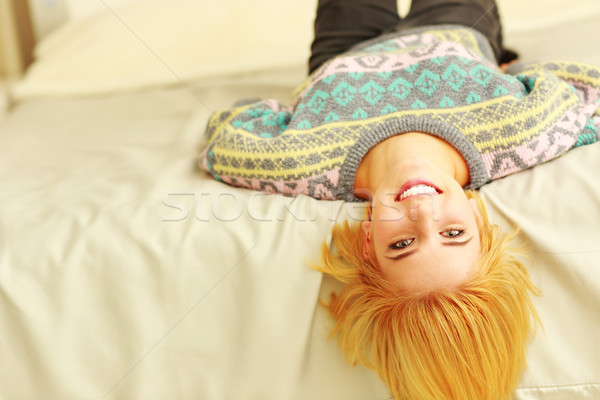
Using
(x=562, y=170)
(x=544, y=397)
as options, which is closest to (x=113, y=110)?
(x=562, y=170)

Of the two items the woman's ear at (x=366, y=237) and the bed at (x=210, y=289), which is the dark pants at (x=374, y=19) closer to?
the bed at (x=210, y=289)

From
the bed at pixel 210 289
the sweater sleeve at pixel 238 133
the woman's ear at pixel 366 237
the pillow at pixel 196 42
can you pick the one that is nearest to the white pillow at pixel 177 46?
the pillow at pixel 196 42

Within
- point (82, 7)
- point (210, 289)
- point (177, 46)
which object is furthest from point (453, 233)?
point (82, 7)

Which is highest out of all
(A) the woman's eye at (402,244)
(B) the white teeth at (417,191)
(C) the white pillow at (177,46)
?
(B) the white teeth at (417,191)

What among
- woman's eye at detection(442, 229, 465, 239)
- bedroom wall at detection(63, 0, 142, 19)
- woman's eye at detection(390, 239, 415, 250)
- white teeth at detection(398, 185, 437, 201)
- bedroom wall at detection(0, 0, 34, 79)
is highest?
white teeth at detection(398, 185, 437, 201)

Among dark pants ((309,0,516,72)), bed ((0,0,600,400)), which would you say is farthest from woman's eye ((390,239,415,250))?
dark pants ((309,0,516,72))

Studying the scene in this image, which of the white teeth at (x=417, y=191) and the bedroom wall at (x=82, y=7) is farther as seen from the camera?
the bedroom wall at (x=82, y=7)

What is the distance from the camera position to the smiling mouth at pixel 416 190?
34.3 inches

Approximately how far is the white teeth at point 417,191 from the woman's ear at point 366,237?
8 centimetres

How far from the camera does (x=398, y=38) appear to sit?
1.30m

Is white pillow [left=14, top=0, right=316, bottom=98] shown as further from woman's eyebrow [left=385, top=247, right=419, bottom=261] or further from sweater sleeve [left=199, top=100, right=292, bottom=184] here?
woman's eyebrow [left=385, top=247, right=419, bottom=261]

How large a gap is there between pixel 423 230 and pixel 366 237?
118 mm

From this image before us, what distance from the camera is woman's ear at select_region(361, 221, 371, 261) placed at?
892 mm

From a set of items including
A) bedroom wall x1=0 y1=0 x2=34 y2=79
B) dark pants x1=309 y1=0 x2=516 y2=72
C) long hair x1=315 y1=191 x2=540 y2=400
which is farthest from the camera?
bedroom wall x1=0 y1=0 x2=34 y2=79
